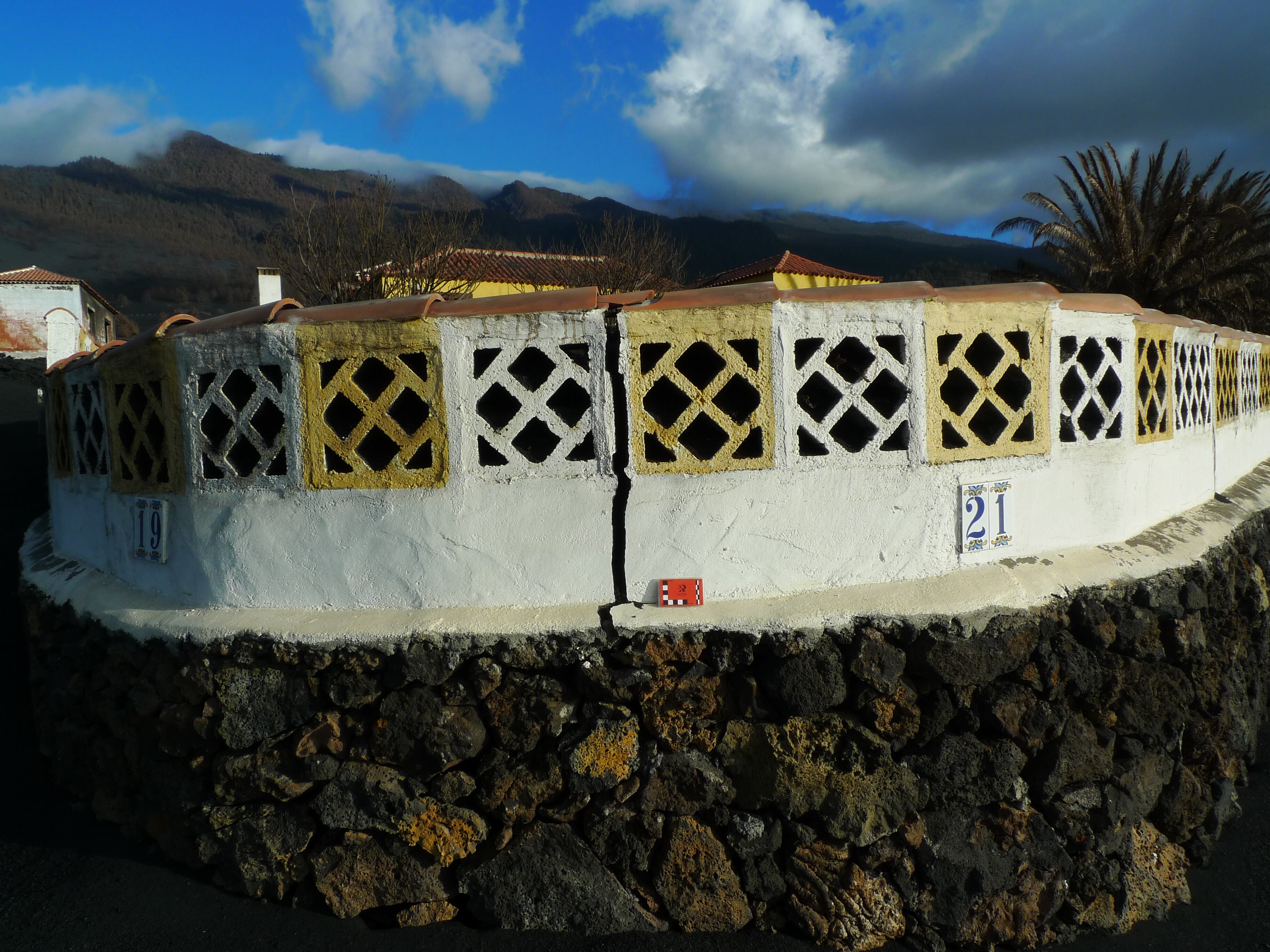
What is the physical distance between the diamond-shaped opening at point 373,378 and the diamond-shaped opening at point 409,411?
99mm

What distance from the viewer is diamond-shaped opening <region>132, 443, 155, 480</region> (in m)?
4.03

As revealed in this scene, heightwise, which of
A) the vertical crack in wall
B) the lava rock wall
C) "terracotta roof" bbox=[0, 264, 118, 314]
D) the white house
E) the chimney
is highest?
"terracotta roof" bbox=[0, 264, 118, 314]

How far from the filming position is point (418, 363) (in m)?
3.31

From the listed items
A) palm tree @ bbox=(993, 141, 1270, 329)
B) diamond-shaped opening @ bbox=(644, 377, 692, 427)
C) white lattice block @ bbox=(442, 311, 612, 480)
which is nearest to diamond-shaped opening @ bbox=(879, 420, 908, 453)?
diamond-shaped opening @ bbox=(644, 377, 692, 427)

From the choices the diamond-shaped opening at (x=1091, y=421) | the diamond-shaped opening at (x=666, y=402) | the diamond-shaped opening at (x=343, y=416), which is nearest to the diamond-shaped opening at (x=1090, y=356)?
the diamond-shaped opening at (x=1091, y=421)

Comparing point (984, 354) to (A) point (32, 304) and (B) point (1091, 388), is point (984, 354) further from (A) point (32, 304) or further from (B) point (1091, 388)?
(A) point (32, 304)

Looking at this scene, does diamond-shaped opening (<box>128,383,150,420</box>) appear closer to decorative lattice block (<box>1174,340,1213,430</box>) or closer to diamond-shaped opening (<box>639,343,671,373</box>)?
diamond-shaped opening (<box>639,343,671,373</box>)

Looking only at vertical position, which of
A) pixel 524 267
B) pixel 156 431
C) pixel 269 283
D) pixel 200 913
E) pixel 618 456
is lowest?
pixel 200 913

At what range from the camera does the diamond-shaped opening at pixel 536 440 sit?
11.6 ft

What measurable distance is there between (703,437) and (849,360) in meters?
0.86

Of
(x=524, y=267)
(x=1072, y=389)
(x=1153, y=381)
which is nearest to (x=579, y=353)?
(x=1072, y=389)

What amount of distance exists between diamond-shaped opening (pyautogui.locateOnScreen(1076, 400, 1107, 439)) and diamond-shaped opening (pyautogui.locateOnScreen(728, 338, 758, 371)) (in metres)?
2.10

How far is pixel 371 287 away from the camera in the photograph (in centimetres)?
1295

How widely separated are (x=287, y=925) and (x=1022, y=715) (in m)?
3.42
